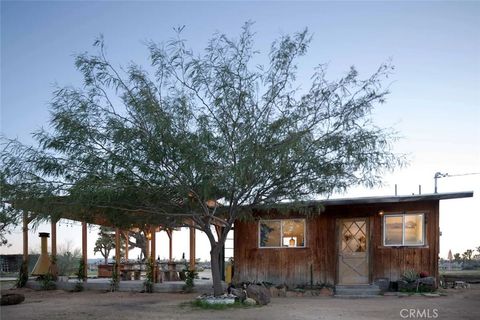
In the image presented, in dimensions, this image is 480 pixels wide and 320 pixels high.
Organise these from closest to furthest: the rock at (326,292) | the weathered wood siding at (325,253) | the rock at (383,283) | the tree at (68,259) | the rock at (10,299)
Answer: the rock at (10,299) → the rock at (383,283) → the weathered wood siding at (325,253) → the rock at (326,292) → the tree at (68,259)

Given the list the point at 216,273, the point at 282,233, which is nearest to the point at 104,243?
the point at 282,233

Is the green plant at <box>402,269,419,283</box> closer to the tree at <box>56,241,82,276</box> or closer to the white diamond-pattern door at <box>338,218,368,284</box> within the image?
the white diamond-pattern door at <box>338,218,368,284</box>

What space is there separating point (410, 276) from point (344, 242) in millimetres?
2558

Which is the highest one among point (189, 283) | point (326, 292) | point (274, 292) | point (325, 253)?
point (325, 253)

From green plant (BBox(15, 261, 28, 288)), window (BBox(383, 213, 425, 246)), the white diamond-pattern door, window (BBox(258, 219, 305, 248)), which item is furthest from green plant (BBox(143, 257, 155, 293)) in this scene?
window (BBox(383, 213, 425, 246))

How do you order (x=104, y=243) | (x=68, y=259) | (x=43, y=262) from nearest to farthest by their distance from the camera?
1. (x=43, y=262)
2. (x=68, y=259)
3. (x=104, y=243)

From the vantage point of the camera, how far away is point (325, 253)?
19.2 meters

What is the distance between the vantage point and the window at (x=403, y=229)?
1811 centimetres

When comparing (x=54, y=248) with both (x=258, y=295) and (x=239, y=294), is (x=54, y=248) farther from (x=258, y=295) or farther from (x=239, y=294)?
(x=258, y=295)

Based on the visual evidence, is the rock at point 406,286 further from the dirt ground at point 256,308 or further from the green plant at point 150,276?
the green plant at point 150,276

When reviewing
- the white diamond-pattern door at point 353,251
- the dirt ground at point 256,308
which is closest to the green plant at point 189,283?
the dirt ground at point 256,308

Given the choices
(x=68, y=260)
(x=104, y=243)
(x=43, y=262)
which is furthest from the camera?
(x=104, y=243)

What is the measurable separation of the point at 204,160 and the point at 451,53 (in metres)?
9.17

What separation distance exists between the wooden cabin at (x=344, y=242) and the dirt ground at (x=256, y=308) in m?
1.86
